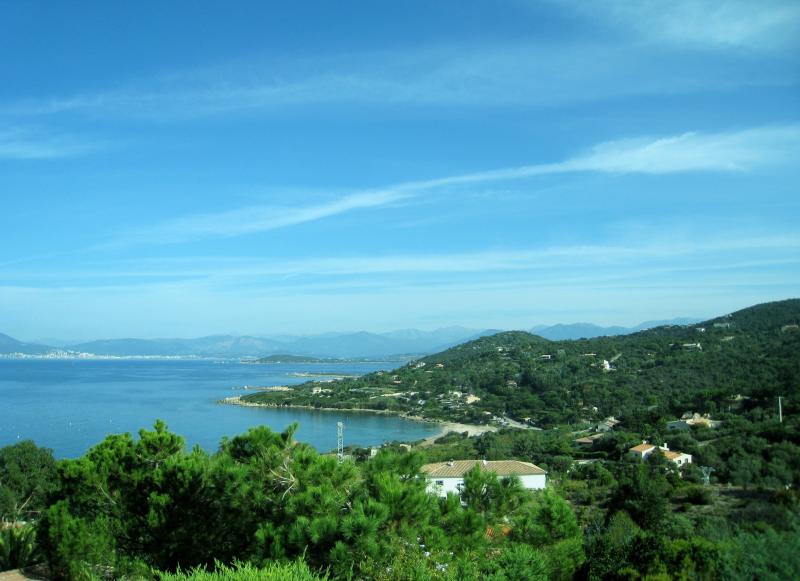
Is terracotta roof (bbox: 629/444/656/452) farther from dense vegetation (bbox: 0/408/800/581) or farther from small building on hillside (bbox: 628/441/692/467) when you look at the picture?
dense vegetation (bbox: 0/408/800/581)

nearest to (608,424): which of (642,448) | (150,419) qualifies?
(642,448)

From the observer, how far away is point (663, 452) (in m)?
21.3

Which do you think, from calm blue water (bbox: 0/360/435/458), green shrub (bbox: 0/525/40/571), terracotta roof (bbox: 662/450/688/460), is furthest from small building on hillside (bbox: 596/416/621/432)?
green shrub (bbox: 0/525/40/571)

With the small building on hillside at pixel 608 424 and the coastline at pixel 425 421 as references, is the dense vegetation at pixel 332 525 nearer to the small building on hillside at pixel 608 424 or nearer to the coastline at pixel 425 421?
the small building on hillside at pixel 608 424

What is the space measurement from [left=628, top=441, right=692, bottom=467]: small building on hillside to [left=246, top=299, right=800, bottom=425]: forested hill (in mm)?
7414

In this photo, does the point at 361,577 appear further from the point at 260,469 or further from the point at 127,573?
the point at 127,573

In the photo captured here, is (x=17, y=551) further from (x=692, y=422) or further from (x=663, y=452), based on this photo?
(x=692, y=422)

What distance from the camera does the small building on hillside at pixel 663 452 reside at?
20.5m

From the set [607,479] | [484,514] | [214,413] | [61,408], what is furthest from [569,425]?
[61,408]

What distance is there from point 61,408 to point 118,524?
2057 inches

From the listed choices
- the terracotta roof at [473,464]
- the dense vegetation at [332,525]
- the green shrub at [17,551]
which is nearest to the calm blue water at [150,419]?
the terracotta roof at [473,464]

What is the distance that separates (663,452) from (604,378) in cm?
3098

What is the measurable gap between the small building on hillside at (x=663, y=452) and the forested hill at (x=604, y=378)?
7.41 meters

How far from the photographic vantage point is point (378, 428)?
4775 cm
